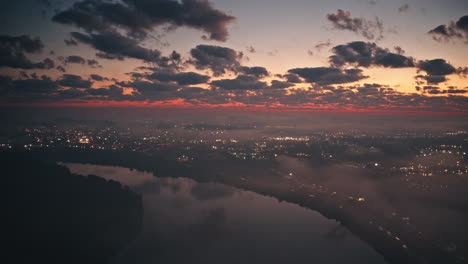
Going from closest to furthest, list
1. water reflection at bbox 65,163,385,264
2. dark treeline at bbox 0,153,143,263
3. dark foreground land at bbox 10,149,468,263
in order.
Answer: dark treeline at bbox 0,153,143,263 < water reflection at bbox 65,163,385,264 < dark foreground land at bbox 10,149,468,263

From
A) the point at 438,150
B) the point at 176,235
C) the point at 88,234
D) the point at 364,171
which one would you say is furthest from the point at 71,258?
the point at 438,150

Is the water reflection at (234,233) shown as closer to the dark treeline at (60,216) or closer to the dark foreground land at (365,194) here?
the dark treeline at (60,216)

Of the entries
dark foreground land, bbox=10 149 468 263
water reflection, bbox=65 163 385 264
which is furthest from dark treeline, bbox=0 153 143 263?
dark foreground land, bbox=10 149 468 263

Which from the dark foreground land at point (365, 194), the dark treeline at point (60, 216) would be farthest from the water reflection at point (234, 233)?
the dark foreground land at point (365, 194)

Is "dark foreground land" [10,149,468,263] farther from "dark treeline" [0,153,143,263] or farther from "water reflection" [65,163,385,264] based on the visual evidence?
"dark treeline" [0,153,143,263]

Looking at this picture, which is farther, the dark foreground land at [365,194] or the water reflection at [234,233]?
the dark foreground land at [365,194]

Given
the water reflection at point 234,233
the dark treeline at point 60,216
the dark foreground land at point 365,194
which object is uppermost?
the dark treeline at point 60,216

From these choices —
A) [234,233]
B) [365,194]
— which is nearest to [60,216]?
[234,233]
